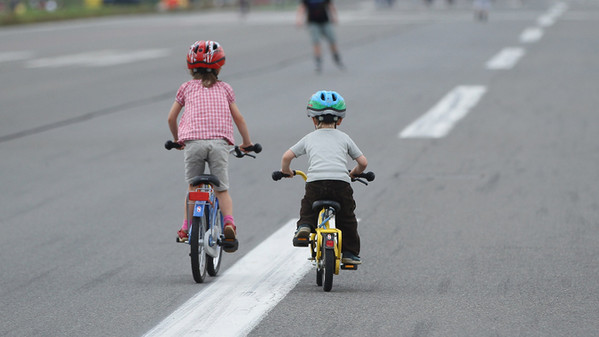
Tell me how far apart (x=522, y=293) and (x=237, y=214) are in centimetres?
325

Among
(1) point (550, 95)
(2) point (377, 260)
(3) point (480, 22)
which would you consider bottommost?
(3) point (480, 22)

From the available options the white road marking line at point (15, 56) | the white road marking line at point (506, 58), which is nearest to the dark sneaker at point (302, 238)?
the white road marking line at point (506, 58)

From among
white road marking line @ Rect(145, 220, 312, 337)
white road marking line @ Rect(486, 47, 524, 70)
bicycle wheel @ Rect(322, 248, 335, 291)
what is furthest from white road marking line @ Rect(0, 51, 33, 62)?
bicycle wheel @ Rect(322, 248, 335, 291)

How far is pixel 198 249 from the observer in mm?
6227

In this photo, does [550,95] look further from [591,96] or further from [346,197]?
[346,197]

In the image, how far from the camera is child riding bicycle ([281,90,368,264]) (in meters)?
6.13

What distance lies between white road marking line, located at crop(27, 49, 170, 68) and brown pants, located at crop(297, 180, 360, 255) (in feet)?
66.3

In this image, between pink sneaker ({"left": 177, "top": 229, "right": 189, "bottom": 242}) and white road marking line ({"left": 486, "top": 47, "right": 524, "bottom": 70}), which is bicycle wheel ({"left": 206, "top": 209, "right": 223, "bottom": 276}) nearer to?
pink sneaker ({"left": 177, "top": 229, "right": 189, "bottom": 242})

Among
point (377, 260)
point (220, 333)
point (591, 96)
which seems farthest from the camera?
point (591, 96)

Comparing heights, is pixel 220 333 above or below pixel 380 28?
above

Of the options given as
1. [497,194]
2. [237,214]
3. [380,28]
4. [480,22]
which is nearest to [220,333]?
[237,214]

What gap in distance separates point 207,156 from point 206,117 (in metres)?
0.24

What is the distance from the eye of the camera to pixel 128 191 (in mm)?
9945

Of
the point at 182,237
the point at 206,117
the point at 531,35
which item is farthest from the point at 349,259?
the point at 531,35
